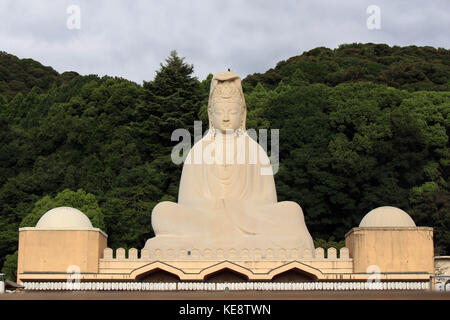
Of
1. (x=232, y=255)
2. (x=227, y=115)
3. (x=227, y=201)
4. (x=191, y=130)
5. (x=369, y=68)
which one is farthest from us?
(x=369, y=68)

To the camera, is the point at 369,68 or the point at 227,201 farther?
the point at 369,68

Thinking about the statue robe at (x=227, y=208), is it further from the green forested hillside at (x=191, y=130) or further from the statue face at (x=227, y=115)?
the green forested hillside at (x=191, y=130)

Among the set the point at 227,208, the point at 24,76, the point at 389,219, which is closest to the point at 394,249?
the point at 389,219

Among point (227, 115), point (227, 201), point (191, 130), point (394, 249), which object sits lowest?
point (394, 249)

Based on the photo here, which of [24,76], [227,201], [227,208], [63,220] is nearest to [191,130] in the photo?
[227,201]

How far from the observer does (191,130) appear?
36062 millimetres

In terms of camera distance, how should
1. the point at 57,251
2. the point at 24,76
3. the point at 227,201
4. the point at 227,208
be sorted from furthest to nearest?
the point at 24,76 → the point at 227,201 → the point at 227,208 → the point at 57,251

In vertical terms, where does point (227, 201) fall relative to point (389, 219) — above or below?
above

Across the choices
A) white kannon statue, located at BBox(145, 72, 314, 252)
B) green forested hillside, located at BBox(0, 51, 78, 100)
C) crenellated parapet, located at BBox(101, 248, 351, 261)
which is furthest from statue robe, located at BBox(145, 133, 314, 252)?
green forested hillside, located at BBox(0, 51, 78, 100)

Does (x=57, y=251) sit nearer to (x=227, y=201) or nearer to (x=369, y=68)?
(x=227, y=201)

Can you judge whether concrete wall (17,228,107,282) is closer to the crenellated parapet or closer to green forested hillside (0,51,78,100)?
the crenellated parapet

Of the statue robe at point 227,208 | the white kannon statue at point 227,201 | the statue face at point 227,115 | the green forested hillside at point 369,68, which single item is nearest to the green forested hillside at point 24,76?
the green forested hillside at point 369,68

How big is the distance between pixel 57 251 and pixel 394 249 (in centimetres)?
736

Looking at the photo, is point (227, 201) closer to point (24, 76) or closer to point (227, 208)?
point (227, 208)
